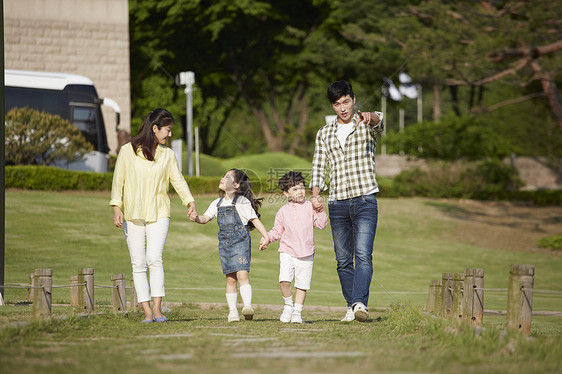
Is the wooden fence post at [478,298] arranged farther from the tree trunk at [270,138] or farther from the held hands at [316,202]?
the tree trunk at [270,138]

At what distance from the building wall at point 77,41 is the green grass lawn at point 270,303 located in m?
5.19

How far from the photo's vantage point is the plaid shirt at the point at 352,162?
7559 mm

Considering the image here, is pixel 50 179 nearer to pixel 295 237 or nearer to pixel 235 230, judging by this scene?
pixel 235 230

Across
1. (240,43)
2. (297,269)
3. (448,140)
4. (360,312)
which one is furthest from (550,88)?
(240,43)

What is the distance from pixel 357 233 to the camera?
296 inches

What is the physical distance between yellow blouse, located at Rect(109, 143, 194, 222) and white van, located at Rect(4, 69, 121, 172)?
16.2 m

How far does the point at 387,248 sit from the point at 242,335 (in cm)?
1651

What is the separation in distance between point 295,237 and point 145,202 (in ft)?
5.50

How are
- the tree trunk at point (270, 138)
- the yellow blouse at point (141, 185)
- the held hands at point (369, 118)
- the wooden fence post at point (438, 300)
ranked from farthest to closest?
the tree trunk at point (270, 138) < the wooden fence post at point (438, 300) < the held hands at point (369, 118) < the yellow blouse at point (141, 185)

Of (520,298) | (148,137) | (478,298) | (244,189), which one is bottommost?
(478,298)

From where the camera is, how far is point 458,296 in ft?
26.5

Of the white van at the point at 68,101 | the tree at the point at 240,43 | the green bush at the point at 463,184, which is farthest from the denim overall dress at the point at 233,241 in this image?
the tree at the point at 240,43

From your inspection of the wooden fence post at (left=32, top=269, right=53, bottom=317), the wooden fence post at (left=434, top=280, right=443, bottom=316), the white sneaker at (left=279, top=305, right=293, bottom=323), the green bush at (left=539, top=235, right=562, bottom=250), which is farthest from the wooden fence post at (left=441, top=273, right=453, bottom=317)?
the green bush at (left=539, top=235, right=562, bottom=250)

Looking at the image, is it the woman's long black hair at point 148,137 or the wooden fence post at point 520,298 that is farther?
the woman's long black hair at point 148,137
